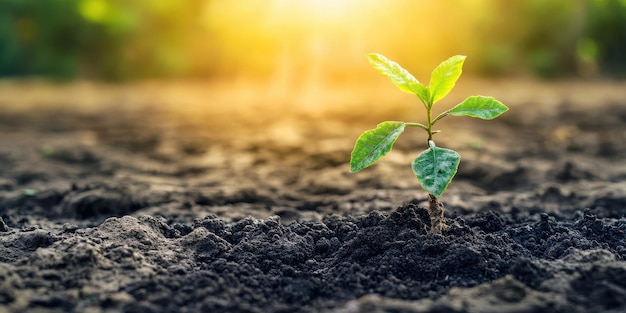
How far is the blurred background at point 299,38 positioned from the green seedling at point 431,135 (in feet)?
22.6

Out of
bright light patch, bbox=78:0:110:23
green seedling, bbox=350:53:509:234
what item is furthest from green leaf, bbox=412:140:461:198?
bright light patch, bbox=78:0:110:23

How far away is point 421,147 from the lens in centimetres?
500

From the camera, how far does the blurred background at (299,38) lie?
Result: 31.3ft

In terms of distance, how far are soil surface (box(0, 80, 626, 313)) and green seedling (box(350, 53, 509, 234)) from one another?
30 cm

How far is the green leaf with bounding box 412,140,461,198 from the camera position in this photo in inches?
89.8

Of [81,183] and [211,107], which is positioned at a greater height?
[211,107]

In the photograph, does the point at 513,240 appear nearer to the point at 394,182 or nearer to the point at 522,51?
the point at 394,182

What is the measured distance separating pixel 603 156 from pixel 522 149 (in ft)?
1.81

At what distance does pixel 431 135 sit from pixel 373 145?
0.71 ft

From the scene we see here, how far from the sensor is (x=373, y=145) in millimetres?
2430

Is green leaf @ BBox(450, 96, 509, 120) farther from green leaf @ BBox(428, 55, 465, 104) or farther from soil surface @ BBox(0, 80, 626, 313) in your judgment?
soil surface @ BBox(0, 80, 626, 313)

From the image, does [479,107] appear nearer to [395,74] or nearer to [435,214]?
[395,74]

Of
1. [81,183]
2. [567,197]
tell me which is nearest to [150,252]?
[81,183]

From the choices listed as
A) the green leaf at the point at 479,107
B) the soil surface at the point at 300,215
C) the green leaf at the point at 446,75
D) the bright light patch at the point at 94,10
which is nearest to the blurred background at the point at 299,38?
the bright light patch at the point at 94,10
